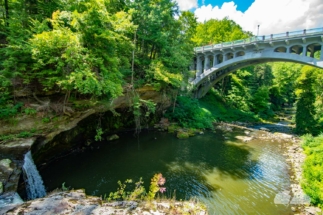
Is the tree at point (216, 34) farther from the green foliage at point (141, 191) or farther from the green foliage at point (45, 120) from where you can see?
the green foliage at point (141, 191)

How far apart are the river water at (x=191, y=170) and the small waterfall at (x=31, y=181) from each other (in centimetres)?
57

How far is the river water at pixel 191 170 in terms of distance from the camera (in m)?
6.88

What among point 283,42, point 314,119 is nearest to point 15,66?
point 283,42

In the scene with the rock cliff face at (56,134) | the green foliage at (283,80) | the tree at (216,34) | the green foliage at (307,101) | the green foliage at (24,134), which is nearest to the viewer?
the rock cliff face at (56,134)

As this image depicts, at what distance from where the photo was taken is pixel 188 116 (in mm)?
16859

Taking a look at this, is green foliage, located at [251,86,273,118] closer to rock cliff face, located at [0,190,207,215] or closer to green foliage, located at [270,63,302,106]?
green foliage, located at [270,63,302,106]

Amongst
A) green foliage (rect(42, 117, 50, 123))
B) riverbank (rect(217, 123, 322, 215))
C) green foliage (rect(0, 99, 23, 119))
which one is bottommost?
riverbank (rect(217, 123, 322, 215))

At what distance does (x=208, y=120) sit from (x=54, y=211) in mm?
14945

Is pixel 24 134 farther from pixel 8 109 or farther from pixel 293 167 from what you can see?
pixel 293 167

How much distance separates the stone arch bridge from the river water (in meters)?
7.71

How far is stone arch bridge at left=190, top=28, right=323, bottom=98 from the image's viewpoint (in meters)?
13.3

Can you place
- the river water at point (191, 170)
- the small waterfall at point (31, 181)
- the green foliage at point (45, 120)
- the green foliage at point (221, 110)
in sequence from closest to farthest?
the small waterfall at point (31, 181), the river water at point (191, 170), the green foliage at point (45, 120), the green foliage at point (221, 110)

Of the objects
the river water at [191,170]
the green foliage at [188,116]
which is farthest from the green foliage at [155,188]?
the green foliage at [188,116]

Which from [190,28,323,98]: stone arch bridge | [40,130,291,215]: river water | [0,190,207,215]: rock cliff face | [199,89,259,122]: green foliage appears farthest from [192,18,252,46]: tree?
[0,190,207,215]: rock cliff face
